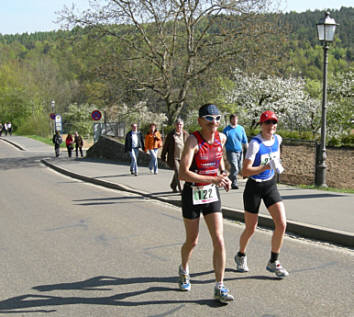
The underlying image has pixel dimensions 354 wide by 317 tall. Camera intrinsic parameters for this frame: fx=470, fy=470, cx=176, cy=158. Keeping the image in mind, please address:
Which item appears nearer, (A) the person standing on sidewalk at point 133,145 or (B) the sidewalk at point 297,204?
(B) the sidewalk at point 297,204

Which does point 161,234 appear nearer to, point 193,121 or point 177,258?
point 177,258

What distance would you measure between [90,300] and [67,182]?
11523 mm

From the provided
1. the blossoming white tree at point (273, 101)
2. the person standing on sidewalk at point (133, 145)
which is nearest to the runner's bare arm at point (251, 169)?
the person standing on sidewalk at point (133, 145)

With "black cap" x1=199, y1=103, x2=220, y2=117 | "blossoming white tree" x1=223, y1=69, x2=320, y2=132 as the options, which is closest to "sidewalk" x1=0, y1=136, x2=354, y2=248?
"black cap" x1=199, y1=103, x2=220, y2=117

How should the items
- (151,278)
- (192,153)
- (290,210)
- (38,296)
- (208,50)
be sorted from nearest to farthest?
(192,153) < (38,296) < (151,278) < (290,210) < (208,50)

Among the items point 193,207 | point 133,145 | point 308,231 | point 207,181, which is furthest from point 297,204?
point 133,145

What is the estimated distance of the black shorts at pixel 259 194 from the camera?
5.12 metres

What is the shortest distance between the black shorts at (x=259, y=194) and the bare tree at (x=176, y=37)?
1718 centimetres

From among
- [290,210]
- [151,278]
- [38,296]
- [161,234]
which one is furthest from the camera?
[290,210]

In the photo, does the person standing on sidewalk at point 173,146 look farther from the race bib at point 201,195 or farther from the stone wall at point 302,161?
the race bib at point 201,195

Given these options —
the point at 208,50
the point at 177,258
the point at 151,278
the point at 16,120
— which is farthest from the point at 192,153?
the point at 16,120

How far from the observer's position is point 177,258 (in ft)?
19.7

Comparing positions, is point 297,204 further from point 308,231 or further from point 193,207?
point 193,207

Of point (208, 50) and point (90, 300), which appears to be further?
point (208, 50)
